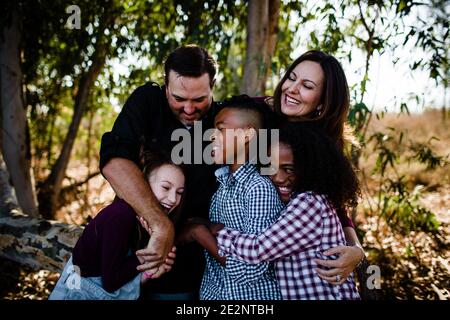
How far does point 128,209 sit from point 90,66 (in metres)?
2.97

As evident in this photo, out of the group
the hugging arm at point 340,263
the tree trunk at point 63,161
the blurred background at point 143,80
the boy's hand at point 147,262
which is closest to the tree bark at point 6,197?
the blurred background at point 143,80

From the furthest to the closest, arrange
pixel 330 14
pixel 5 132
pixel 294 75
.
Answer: pixel 5 132 → pixel 330 14 → pixel 294 75

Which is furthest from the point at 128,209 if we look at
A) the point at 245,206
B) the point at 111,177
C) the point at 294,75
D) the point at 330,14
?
the point at 330,14

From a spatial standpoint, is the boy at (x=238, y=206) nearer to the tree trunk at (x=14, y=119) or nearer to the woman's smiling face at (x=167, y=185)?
the woman's smiling face at (x=167, y=185)

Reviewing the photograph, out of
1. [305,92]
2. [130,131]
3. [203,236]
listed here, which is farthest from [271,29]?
[203,236]

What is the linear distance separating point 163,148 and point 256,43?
1.60 m

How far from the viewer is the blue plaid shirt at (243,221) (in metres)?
1.80

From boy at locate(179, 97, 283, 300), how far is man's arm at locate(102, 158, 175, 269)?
0.13 metres

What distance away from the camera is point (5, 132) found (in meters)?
3.83

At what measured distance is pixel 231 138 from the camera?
2006 mm

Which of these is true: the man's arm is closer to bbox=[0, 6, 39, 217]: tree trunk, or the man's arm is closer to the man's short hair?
the man's short hair

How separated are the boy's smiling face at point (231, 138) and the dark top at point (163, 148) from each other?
0.61ft

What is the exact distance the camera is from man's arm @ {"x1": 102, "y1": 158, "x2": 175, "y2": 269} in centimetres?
186

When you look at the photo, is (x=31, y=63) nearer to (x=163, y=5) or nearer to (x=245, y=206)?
(x=163, y=5)
